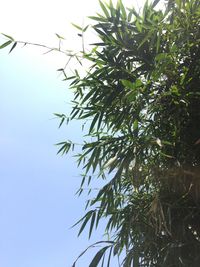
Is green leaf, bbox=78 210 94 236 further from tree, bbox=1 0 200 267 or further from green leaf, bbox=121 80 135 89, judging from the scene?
green leaf, bbox=121 80 135 89

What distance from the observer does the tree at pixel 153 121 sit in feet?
10.1

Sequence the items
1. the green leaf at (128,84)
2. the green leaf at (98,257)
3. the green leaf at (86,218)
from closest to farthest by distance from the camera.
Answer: the green leaf at (128,84) < the green leaf at (98,257) < the green leaf at (86,218)

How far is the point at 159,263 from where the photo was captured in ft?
10.0

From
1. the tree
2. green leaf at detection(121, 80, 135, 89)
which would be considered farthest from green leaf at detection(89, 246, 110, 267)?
green leaf at detection(121, 80, 135, 89)

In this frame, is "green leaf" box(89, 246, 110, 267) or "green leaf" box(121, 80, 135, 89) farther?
"green leaf" box(89, 246, 110, 267)

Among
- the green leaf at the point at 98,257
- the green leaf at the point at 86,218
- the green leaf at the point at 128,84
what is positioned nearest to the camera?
the green leaf at the point at 128,84

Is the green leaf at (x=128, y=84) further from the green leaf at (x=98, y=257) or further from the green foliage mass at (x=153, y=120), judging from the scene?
the green leaf at (x=98, y=257)

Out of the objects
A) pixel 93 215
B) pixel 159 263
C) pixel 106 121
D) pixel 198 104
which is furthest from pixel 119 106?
pixel 159 263

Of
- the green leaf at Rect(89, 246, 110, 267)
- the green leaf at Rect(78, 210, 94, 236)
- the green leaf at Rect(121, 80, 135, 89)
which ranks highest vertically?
the green leaf at Rect(121, 80, 135, 89)

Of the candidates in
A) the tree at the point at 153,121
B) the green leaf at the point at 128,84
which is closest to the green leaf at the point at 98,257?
the tree at the point at 153,121

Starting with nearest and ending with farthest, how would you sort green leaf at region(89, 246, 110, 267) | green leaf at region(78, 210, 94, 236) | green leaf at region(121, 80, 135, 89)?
green leaf at region(121, 80, 135, 89), green leaf at region(89, 246, 110, 267), green leaf at region(78, 210, 94, 236)

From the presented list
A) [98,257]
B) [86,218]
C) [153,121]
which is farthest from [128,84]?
[98,257]

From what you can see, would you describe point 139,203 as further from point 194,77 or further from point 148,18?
point 148,18

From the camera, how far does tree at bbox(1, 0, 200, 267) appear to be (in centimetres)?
307
